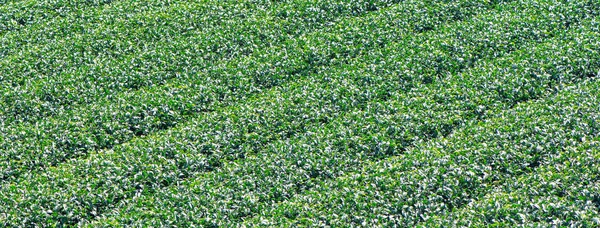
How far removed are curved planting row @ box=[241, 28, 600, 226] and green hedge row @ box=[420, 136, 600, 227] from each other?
0.60 feet

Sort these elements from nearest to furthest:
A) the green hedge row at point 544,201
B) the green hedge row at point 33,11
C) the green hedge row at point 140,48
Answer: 1. the green hedge row at point 544,201
2. the green hedge row at point 140,48
3. the green hedge row at point 33,11

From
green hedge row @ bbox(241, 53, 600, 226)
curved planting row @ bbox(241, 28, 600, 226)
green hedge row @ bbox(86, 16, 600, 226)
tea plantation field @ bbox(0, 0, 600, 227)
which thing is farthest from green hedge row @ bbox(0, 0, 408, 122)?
green hedge row @ bbox(241, 53, 600, 226)

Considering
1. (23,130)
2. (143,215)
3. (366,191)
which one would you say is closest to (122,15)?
(23,130)

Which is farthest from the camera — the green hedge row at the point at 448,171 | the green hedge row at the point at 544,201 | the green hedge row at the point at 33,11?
the green hedge row at the point at 33,11

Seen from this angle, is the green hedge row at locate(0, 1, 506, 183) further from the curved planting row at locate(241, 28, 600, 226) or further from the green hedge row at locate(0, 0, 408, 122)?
the curved planting row at locate(241, 28, 600, 226)

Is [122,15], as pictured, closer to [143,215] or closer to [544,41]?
[143,215]

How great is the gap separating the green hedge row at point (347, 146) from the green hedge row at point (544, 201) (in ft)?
Result: 4.99

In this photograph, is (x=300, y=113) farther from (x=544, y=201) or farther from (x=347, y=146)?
(x=544, y=201)

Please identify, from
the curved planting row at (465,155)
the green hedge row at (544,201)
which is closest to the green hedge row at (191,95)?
the curved planting row at (465,155)

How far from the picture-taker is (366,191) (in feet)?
46.8

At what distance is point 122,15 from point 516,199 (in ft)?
42.2

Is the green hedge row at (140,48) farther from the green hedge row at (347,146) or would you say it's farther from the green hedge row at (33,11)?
the green hedge row at (347,146)

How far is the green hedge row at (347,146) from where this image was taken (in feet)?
46.7

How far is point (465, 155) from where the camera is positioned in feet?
49.1
